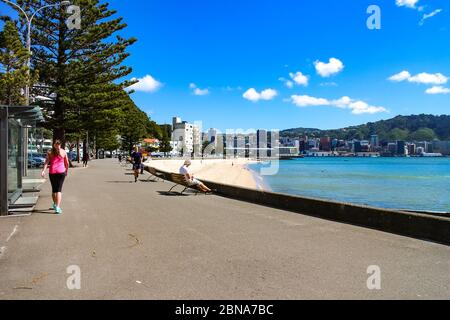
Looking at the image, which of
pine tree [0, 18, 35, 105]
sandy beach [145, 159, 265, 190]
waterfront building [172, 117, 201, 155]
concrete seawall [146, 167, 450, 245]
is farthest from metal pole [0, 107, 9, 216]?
waterfront building [172, 117, 201, 155]

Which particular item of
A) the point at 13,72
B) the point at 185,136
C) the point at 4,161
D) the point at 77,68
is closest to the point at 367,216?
the point at 4,161

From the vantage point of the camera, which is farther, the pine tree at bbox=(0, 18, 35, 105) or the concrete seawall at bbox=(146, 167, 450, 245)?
the pine tree at bbox=(0, 18, 35, 105)

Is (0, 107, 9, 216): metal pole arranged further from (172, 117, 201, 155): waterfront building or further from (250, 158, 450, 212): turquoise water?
(172, 117, 201, 155): waterfront building

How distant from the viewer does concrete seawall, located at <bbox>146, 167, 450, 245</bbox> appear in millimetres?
7223

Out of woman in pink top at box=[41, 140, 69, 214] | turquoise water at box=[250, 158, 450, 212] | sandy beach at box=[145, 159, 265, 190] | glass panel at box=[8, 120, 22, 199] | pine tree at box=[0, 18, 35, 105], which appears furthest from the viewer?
sandy beach at box=[145, 159, 265, 190]

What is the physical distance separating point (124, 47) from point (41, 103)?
821 centimetres

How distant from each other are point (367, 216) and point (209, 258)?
4.11m

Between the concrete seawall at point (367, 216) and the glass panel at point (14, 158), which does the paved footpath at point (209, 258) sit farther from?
the glass panel at point (14, 158)

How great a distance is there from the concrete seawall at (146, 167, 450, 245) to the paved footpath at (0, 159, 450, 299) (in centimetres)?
36

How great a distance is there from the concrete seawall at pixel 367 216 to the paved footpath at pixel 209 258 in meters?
0.36

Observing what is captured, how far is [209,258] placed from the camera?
5.88 m

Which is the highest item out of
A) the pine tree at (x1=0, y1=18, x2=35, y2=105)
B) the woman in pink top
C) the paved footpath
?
the pine tree at (x1=0, y1=18, x2=35, y2=105)

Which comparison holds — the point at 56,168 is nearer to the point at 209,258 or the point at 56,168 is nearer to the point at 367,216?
the point at 209,258
